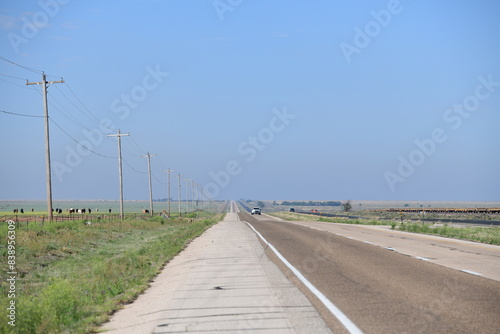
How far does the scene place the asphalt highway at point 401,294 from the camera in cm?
779

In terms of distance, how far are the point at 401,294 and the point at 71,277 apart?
37.7 ft

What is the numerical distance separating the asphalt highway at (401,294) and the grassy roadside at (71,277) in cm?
417

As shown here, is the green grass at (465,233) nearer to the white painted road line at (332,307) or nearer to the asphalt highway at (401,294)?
the asphalt highway at (401,294)

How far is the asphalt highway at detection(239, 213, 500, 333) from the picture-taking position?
7.79m

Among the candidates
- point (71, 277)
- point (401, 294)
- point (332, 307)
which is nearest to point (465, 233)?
point (71, 277)

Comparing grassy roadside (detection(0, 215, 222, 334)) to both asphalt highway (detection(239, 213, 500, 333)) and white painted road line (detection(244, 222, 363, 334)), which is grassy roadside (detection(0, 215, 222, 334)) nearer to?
white painted road line (detection(244, 222, 363, 334))

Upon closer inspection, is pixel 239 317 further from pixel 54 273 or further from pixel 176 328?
pixel 54 273

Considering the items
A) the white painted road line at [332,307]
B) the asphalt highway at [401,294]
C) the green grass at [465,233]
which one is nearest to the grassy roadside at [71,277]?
the white painted road line at [332,307]

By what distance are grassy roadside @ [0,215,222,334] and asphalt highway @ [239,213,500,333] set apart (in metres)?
4.17

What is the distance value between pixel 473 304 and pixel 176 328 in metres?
4.91

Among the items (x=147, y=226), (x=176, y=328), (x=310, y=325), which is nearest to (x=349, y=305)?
(x=310, y=325)

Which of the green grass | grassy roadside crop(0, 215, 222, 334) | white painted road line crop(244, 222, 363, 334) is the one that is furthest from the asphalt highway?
the green grass

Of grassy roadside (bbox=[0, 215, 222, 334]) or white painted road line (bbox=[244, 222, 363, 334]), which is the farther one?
grassy roadside (bbox=[0, 215, 222, 334])

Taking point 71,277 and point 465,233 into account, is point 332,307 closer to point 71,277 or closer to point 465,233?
point 71,277
